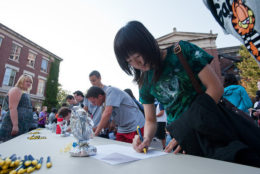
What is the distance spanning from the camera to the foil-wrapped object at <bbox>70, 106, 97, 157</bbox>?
31.5 inches

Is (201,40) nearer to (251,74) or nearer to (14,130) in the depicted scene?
(251,74)

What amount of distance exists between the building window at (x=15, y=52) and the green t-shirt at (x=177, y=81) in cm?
1722

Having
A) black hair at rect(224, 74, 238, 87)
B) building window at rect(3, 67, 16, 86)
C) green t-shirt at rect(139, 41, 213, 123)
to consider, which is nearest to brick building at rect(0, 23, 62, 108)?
building window at rect(3, 67, 16, 86)

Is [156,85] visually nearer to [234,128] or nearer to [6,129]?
[234,128]

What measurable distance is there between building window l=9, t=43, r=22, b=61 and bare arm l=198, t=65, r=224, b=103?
1751cm

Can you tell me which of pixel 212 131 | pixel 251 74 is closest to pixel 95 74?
pixel 212 131

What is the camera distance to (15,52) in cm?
1388

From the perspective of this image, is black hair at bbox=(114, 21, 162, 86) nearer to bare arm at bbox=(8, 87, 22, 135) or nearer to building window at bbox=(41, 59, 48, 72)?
bare arm at bbox=(8, 87, 22, 135)

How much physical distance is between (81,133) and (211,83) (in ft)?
2.63

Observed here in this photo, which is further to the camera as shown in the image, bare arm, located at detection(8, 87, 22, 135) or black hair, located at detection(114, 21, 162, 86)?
bare arm, located at detection(8, 87, 22, 135)

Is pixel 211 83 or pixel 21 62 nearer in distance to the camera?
pixel 211 83

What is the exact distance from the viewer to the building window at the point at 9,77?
12.9 metres

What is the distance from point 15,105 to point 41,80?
55.7 ft

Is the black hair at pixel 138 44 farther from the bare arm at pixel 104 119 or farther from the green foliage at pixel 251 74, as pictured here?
the green foliage at pixel 251 74
